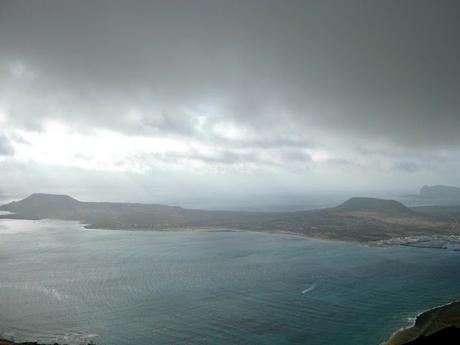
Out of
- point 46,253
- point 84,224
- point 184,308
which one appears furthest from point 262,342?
point 84,224

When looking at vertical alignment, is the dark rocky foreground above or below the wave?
above

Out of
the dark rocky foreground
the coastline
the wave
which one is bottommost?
the coastline

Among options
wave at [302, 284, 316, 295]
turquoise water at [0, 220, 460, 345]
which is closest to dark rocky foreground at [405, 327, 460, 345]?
turquoise water at [0, 220, 460, 345]

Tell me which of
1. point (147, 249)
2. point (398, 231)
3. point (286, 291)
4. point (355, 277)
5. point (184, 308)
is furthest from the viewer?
point (398, 231)

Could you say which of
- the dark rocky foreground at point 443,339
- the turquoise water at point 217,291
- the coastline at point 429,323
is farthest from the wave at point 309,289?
the dark rocky foreground at point 443,339

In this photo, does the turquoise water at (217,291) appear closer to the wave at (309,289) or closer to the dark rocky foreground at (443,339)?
the wave at (309,289)

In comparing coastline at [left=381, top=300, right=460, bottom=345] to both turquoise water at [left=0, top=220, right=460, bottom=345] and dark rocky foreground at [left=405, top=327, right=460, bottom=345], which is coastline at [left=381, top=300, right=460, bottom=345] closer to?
turquoise water at [left=0, top=220, right=460, bottom=345]

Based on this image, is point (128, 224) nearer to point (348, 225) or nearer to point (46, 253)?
point (46, 253)

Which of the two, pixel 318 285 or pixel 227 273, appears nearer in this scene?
pixel 318 285
